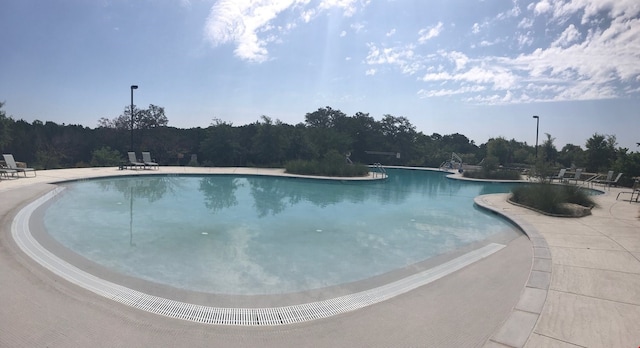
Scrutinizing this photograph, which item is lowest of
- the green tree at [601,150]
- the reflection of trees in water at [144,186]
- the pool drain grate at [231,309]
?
the pool drain grate at [231,309]

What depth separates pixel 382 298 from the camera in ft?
11.7

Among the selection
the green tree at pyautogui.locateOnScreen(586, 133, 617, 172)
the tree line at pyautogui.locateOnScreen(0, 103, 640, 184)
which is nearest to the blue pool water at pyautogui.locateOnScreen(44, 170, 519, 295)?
the tree line at pyautogui.locateOnScreen(0, 103, 640, 184)

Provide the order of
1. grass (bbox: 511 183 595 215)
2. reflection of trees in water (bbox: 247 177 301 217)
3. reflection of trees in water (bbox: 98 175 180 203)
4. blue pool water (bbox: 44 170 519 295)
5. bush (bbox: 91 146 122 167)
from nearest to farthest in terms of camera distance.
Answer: blue pool water (bbox: 44 170 519 295) → grass (bbox: 511 183 595 215) → reflection of trees in water (bbox: 247 177 301 217) → reflection of trees in water (bbox: 98 175 180 203) → bush (bbox: 91 146 122 167)

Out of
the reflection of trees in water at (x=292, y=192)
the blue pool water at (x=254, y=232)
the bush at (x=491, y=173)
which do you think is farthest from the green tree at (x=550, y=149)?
the blue pool water at (x=254, y=232)

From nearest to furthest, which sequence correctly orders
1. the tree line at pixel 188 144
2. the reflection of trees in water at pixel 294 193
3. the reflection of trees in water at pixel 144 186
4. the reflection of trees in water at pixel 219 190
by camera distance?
1. the reflection of trees in water at pixel 219 190
2. the reflection of trees in water at pixel 294 193
3. the reflection of trees in water at pixel 144 186
4. the tree line at pixel 188 144

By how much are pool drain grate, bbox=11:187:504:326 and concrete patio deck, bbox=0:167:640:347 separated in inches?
4.9

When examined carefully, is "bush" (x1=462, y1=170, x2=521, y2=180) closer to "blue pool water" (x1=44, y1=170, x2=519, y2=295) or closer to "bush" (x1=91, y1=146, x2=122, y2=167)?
"blue pool water" (x1=44, y1=170, x2=519, y2=295)

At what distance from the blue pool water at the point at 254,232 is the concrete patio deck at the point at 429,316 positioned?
3.08 ft

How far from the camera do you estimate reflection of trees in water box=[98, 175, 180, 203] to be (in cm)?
996

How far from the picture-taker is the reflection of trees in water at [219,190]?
9.09m

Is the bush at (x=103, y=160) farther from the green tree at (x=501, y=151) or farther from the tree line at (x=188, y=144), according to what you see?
the green tree at (x=501, y=151)

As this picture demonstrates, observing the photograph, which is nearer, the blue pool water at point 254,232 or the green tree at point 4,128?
the blue pool water at point 254,232

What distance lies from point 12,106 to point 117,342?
60.4ft

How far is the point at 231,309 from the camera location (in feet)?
10.7
